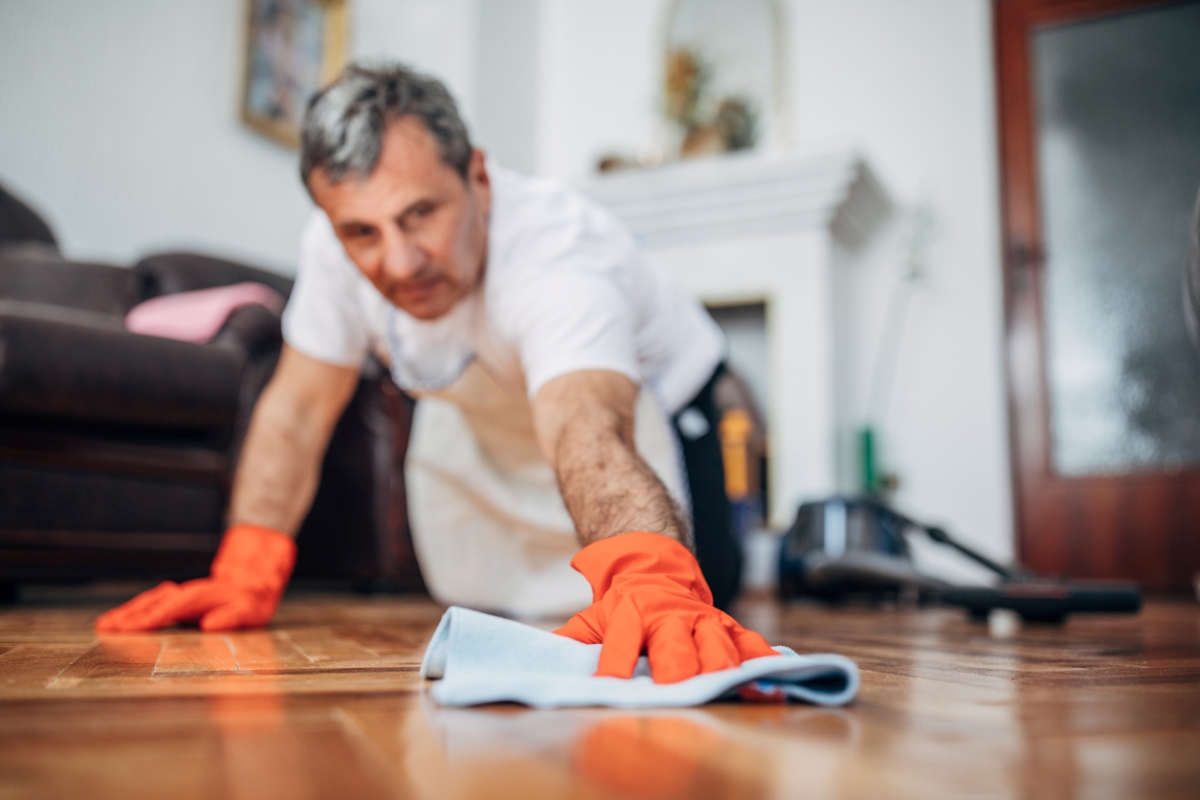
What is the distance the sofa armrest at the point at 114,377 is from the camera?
4.29 feet

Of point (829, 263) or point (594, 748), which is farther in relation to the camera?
point (829, 263)

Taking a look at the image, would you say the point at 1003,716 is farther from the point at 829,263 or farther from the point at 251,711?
the point at 829,263

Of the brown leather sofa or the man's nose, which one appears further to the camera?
the brown leather sofa

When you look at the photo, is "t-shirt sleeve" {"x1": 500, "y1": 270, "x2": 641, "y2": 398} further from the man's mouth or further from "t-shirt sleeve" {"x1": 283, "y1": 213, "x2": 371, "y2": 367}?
"t-shirt sleeve" {"x1": 283, "y1": 213, "x2": 371, "y2": 367}

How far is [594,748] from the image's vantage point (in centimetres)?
37

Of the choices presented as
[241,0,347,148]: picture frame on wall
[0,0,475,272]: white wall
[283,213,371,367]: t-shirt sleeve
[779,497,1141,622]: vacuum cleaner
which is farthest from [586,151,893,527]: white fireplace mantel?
[283,213,371,367]: t-shirt sleeve

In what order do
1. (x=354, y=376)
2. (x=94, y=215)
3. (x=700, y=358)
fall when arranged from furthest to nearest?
(x=94, y=215), (x=700, y=358), (x=354, y=376)

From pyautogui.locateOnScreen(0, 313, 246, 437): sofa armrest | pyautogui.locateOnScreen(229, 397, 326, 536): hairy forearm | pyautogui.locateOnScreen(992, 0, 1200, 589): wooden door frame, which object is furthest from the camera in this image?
pyautogui.locateOnScreen(992, 0, 1200, 589): wooden door frame

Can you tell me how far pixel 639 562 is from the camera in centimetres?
64

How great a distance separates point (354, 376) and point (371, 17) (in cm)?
280

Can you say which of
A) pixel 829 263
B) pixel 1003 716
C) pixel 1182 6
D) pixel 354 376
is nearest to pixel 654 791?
pixel 1003 716

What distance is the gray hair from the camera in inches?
40.5

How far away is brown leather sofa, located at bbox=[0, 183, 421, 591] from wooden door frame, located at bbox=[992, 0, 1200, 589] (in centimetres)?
211

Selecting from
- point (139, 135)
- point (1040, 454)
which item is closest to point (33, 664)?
point (139, 135)
